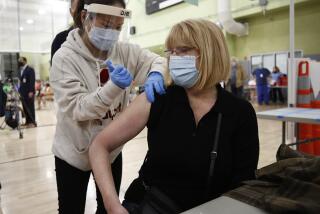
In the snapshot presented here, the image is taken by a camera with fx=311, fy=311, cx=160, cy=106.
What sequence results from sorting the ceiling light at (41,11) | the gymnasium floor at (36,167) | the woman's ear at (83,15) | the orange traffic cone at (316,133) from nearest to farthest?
the woman's ear at (83,15)
the gymnasium floor at (36,167)
the orange traffic cone at (316,133)
the ceiling light at (41,11)

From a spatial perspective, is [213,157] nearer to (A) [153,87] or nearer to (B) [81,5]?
(A) [153,87]

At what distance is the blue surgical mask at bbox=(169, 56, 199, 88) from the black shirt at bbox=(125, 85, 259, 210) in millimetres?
33

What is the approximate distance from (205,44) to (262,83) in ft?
26.4

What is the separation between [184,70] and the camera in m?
1.02

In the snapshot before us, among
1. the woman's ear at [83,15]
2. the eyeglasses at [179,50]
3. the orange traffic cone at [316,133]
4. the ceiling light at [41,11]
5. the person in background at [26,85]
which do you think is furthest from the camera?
the ceiling light at [41,11]

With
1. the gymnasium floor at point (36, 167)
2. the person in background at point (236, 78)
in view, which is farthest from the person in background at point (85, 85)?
the person in background at point (236, 78)

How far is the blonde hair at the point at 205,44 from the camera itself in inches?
39.3

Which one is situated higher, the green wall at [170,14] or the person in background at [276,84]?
the green wall at [170,14]

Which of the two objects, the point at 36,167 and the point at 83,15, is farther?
the point at 36,167

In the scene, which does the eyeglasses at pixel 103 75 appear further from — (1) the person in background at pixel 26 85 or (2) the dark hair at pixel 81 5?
(1) the person in background at pixel 26 85

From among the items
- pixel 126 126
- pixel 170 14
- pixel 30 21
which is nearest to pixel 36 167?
pixel 126 126

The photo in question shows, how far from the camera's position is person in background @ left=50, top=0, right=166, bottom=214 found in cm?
101

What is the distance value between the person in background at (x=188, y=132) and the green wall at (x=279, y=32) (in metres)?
8.22

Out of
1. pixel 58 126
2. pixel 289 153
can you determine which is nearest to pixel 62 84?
pixel 58 126
